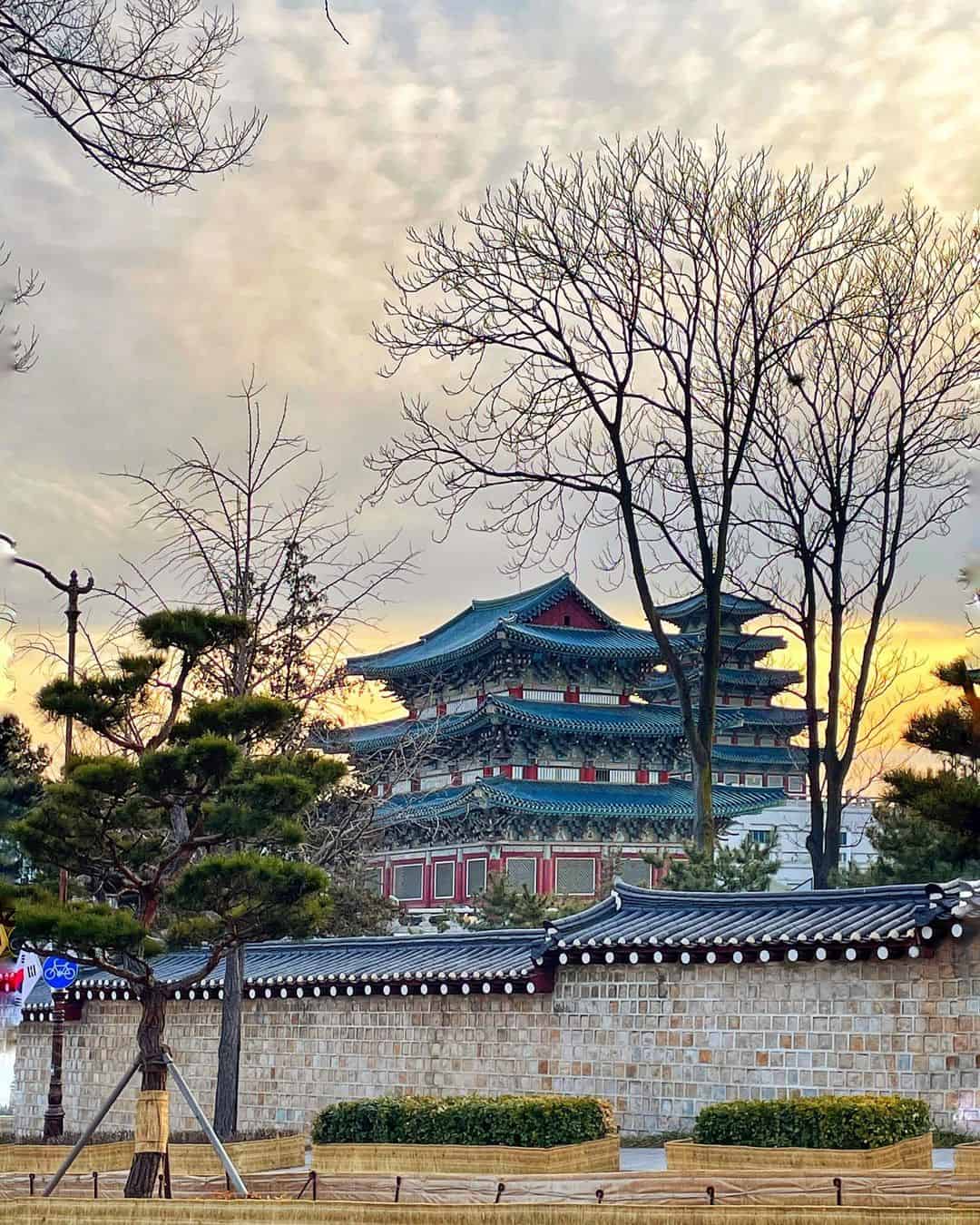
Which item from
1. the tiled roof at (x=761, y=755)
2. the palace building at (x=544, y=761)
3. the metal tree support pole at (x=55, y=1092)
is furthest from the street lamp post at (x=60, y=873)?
the tiled roof at (x=761, y=755)

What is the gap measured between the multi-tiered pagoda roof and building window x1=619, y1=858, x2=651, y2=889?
22 centimetres

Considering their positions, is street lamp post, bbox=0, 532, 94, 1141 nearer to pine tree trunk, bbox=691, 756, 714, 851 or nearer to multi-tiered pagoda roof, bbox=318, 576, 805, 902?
pine tree trunk, bbox=691, 756, 714, 851

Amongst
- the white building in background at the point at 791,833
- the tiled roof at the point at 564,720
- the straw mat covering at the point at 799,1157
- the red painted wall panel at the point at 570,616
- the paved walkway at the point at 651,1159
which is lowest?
the paved walkway at the point at 651,1159

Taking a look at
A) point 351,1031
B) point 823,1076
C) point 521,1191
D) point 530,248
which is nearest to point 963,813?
point 823,1076

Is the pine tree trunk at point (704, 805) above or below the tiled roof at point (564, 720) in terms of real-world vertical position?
below

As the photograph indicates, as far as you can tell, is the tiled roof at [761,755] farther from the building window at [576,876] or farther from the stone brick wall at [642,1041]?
the stone brick wall at [642,1041]

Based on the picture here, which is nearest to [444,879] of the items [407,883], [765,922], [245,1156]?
[407,883]

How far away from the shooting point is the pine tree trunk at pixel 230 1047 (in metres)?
23.0

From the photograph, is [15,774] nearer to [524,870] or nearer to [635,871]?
[524,870]

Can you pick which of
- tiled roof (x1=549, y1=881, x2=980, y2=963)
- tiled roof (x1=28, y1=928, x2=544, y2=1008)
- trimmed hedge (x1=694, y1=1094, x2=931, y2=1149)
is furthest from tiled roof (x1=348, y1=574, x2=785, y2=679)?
trimmed hedge (x1=694, y1=1094, x2=931, y2=1149)

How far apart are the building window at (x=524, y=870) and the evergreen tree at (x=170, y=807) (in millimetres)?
30168

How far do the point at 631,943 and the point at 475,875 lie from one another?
26459 millimetres

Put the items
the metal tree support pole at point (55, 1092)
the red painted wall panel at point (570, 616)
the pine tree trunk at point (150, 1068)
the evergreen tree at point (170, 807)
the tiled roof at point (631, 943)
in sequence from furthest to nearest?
the red painted wall panel at point (570, 616) → the metal tree support pole at point (55, 1092) → the tiled roof at point (631, 943) → the evergreen tree at point (170, 807) → the pine tree trunk at point (150, 1068)

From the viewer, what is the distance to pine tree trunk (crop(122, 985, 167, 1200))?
1339cm
